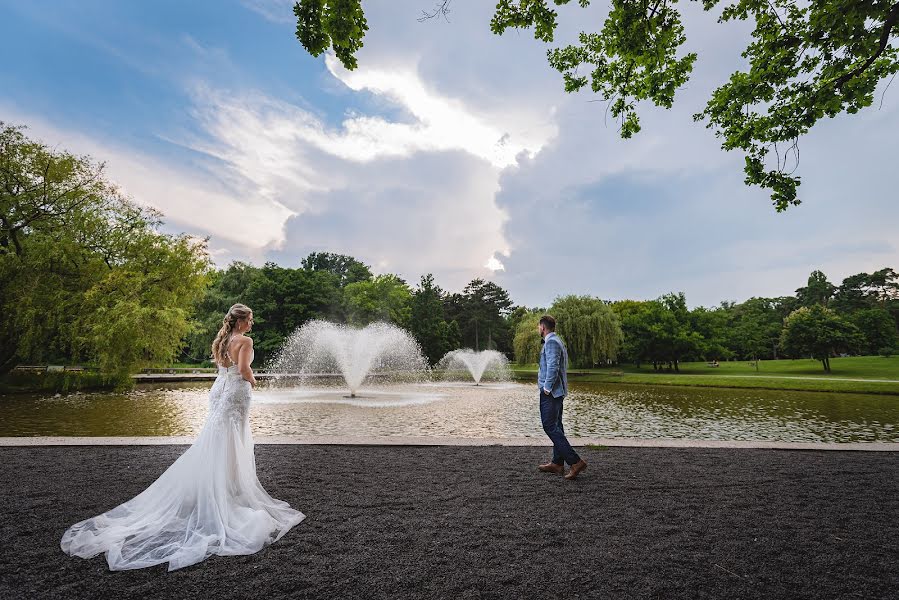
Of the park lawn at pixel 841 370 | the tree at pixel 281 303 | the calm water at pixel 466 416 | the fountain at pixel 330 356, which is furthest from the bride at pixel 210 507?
the tree at pixel 281 303

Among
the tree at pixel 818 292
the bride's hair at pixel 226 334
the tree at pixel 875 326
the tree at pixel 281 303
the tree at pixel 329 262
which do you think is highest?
the tree at pixel 329 262

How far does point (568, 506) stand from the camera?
5.05 meters

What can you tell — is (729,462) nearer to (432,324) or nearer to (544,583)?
(544,583)

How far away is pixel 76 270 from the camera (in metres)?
23.9

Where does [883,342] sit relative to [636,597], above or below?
above

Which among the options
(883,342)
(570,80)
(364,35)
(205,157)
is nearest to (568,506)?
(364,35)

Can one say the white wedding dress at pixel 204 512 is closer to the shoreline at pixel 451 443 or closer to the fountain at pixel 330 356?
the shoreline at pixel 451 443

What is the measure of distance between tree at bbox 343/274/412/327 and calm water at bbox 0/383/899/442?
109ft

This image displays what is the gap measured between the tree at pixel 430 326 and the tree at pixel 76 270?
1365 inches

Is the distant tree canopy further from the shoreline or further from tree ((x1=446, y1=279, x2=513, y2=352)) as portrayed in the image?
the shoreline

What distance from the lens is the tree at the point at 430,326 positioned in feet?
193

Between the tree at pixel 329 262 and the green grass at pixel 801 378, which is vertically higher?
the tree at pixel 329 262

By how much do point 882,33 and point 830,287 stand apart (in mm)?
108162

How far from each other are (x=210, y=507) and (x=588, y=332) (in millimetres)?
37817
